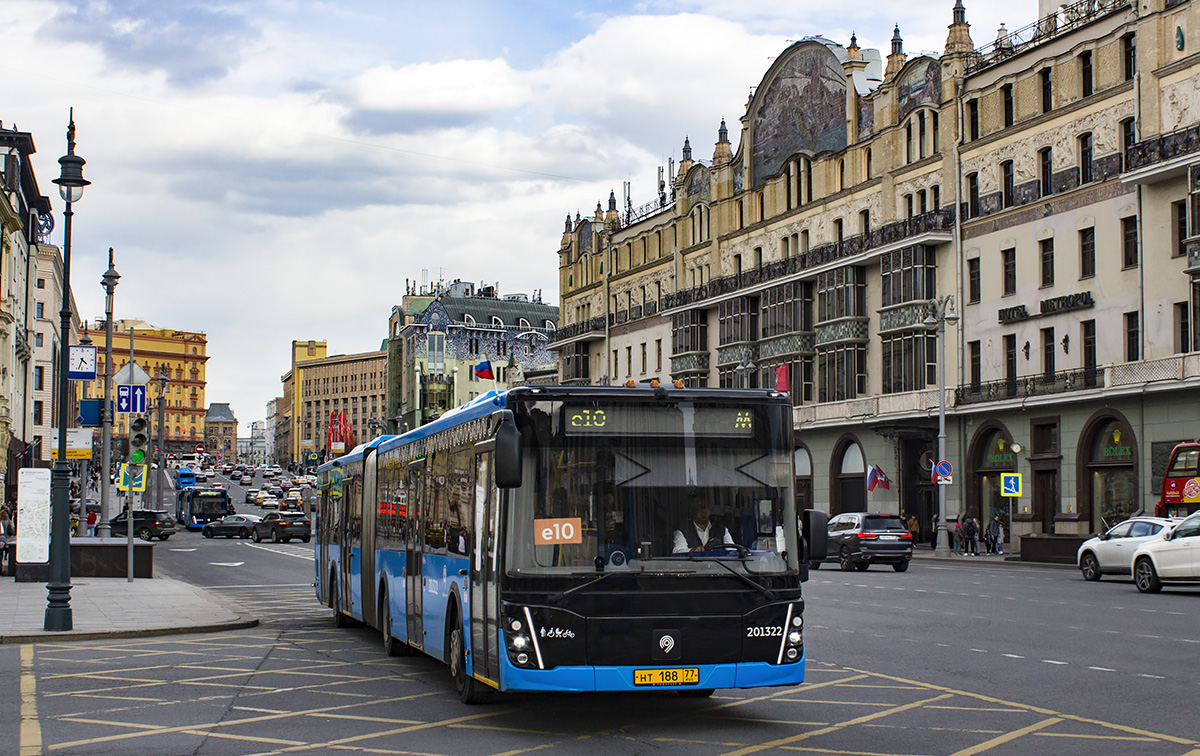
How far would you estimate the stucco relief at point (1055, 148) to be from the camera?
47.2 metres

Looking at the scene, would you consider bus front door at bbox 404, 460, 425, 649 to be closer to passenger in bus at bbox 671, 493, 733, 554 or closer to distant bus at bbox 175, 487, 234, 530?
passenger in bus at bbox 671, 493, 733, 554

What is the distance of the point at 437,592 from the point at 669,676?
3544 millimetres

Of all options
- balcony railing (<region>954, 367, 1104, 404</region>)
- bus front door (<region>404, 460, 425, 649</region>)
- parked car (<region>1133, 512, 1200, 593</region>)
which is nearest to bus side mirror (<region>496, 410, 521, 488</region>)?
bus front door (<region>404, 460, 425, 649</region>)

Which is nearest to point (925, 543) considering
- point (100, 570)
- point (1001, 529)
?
point (1001, 529)

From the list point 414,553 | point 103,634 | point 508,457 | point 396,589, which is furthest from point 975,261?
point 508,457

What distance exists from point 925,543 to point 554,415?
4999 cm

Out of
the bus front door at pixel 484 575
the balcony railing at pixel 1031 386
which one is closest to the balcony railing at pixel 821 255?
Result: the balcony railing at pixel 1031 386

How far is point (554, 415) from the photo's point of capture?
1124 centimetres

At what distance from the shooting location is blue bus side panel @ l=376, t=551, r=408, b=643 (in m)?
15.8

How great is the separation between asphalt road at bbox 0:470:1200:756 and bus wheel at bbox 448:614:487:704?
0.13 m

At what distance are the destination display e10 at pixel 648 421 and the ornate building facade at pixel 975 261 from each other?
1221 inches

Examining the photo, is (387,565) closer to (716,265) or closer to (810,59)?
(810,59)

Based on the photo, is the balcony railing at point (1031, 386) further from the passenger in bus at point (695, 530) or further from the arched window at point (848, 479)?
the passenger in bus at point (695, 530)

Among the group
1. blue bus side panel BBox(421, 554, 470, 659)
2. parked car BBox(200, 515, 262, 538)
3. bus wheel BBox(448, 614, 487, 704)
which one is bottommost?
parked car BBox(200, 515, 262, 538)
